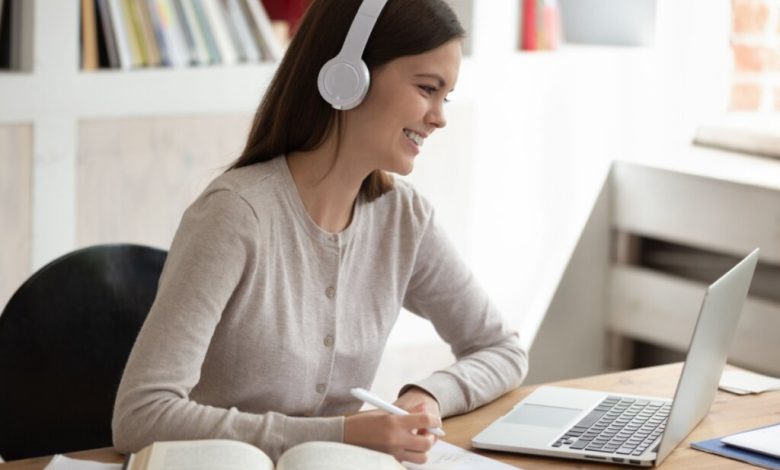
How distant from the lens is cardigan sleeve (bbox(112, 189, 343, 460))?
150 centimetres

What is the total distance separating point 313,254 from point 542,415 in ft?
1.27

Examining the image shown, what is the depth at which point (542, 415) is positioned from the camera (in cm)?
172

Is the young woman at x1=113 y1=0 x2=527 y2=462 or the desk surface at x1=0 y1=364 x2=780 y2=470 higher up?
the young woman at x1=113 y1=0 x2=527 y2=462

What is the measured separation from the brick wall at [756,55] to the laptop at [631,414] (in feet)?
6.52

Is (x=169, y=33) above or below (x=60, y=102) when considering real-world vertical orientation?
above

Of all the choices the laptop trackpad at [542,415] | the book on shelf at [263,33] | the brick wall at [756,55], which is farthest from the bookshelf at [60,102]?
the brick wall at [756,55]

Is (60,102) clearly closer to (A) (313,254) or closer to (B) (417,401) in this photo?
(A) (313,254)

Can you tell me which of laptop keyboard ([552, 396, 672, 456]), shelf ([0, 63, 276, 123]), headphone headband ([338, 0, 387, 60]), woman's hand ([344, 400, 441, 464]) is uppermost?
headphone headband ([338, 0, 387, 60])

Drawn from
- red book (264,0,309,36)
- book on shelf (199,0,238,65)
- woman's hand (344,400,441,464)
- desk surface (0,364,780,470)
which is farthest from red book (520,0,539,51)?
woman's hand (344,400,441,464)

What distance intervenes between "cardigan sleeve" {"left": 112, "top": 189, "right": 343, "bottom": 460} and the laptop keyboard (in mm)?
329

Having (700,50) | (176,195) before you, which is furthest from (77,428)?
(700,50)

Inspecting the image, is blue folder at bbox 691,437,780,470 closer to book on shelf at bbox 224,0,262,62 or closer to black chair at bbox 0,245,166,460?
black chair at bbox 0,245,166,460

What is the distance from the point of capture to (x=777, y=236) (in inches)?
124

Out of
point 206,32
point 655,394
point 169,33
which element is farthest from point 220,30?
point 655,394
